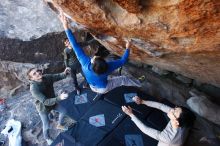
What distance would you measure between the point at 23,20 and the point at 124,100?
344cm

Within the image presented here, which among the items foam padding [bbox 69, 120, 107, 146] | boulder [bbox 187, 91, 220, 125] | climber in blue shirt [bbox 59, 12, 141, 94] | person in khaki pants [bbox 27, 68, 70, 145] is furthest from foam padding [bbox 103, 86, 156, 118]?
person in khaki pants [bbox 27, 68, 70, 145]

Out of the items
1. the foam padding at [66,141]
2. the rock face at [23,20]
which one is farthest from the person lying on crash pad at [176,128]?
the rock face at [23,20]

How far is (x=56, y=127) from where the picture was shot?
245 inches

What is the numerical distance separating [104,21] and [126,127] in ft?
6.54

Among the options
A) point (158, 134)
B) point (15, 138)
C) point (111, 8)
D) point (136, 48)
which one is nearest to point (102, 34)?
point (136, 48)

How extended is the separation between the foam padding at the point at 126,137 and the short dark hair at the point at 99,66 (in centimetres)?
128

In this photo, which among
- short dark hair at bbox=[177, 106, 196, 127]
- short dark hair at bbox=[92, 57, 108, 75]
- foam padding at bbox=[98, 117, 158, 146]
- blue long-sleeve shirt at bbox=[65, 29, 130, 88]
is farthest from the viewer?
foam padding at bbox=[98, 117, 158, 146]

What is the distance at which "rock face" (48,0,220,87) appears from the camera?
3174 millimetres

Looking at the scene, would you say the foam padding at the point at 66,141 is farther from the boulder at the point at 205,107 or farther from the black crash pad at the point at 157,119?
the boulder at the point at 205,107

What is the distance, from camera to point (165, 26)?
371cm

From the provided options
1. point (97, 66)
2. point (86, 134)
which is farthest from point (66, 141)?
point (97, 66)

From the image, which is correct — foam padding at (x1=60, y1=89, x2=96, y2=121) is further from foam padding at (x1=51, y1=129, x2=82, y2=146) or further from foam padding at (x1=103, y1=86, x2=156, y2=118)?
foam padding at (x1=51, y1=129, x2=82, y2=146)

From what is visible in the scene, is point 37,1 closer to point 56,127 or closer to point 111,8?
point 56,127

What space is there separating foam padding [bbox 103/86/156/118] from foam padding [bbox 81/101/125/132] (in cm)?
14
